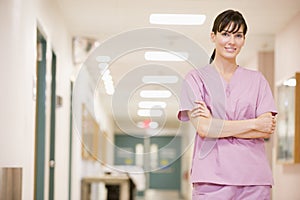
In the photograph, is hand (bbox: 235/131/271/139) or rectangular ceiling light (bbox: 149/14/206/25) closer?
hand (bbox: 235/131/271/139)

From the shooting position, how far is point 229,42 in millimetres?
1735

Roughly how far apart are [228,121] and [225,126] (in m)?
0.02

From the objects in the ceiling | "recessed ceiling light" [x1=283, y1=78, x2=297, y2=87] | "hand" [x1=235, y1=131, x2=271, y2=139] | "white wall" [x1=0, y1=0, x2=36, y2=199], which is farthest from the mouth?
"recessed ceiling light" [x1=283, y1=78, x2=297, y2=87]

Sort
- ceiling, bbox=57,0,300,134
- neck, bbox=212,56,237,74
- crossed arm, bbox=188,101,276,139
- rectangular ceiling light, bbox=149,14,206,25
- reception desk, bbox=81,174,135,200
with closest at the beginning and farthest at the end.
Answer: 1. crossed arm, bbox=188,101,276,139
2. neck, bbox=212,56,237,74
3. ceiling, bbox=57,0,300,134
4. rectangular ceiling light, bbox=149,14,206,25
5. reception desk, bbox=81,174,135,200

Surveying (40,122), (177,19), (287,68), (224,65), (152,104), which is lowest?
(40,122)

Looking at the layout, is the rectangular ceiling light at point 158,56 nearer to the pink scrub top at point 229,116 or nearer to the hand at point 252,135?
the pink scrub top at point 229,116

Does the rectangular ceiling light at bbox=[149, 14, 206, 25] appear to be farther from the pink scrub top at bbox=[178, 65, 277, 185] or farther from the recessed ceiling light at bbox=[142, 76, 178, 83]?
the pink scrub top at bbox=[178, 65, 277, 185]

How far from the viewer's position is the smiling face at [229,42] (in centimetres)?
174

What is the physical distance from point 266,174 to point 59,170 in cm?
362

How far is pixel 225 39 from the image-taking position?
68.7 inches

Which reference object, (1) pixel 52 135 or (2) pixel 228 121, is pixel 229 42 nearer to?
(2) pixel 228 121

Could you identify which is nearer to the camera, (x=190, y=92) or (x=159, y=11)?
(x=190, y=92)

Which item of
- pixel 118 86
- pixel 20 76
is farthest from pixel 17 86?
pixel 118 86

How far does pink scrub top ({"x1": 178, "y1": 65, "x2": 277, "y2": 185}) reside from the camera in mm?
1680
